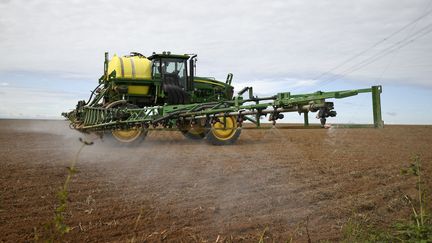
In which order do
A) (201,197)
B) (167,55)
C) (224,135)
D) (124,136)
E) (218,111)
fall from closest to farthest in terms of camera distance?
(201,197) → (218,111) → (124,136) → (224,135) → (167,55)

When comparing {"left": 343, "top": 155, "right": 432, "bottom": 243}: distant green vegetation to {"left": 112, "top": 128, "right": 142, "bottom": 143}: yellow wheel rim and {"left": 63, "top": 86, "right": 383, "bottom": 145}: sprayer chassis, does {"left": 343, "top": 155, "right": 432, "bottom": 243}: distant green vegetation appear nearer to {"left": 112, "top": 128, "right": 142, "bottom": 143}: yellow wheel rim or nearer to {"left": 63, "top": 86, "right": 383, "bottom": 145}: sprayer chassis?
{"left": 63, "top": 86, "right": 383, "bottom": 145}: sprayer chassis

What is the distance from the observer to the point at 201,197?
564 centimetres

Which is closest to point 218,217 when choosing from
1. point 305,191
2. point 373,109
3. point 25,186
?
point 305,191

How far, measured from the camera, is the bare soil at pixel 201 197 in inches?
169

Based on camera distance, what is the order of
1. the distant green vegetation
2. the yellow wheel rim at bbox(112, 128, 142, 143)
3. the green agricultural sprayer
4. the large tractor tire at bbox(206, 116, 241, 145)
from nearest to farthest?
1. the distant green vegetation
2. the green agricultural sprayer
3. the yellow wheel rim at bbox(112, 128, 142, 143)
4. the large tractor tire at bbox(206, 116, 241, 145)

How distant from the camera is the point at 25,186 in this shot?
19.7ft

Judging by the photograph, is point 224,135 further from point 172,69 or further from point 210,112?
point 210,112

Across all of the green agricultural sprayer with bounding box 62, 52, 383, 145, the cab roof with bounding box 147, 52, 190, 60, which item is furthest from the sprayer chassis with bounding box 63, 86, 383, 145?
the cab roof with bounding box 147, 52, 190, 60

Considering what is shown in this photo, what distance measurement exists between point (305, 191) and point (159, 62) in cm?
812

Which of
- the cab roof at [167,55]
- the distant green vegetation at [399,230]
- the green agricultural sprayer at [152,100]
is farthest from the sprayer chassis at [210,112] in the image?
the cab roof at [167,55]

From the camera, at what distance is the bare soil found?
14.1 ft

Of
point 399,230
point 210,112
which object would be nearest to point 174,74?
point 210,112

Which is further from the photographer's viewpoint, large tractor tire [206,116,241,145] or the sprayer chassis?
large tractor tire [206,116,241,145]

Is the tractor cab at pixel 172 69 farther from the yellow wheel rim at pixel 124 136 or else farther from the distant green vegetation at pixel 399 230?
the distant green vegetation at pixel 399 230
